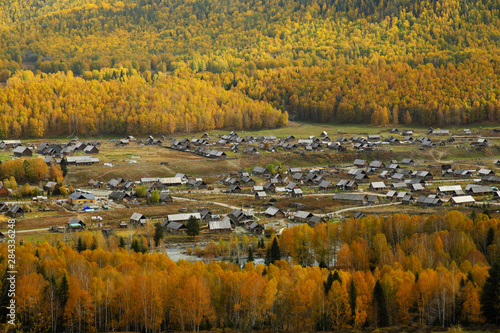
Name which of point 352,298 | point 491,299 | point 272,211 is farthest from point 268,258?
point 272,211

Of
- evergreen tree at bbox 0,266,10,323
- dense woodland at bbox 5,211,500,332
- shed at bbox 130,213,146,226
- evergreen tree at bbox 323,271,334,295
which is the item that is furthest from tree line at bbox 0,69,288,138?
evergreen tree at bbox 323,271,334,295

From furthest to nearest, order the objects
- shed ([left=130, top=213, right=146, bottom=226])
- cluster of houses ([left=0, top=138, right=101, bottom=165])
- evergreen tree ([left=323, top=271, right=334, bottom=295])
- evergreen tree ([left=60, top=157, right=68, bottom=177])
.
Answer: cluster of houses ([left=0, top=138, right=101, bottom=165]) → evergreen tree ([left=60, top=157, right=68, bottom=177]) → shed ([left=130, top=213, right=146, bottom=226]) → evergreen tree ([left=323, top=271, right=334, bottom=295])

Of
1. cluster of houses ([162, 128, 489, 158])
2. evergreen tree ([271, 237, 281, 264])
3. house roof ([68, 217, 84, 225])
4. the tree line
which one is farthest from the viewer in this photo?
the tree line

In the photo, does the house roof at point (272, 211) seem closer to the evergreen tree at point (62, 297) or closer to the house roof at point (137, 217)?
the house roof at point (137, 217)

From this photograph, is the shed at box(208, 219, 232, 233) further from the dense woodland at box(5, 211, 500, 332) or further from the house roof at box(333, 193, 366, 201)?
the dense woodland at box(5, 211, 500, 332)

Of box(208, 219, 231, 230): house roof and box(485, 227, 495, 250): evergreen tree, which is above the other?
box(485, 227, 495, 250): evergreen tree

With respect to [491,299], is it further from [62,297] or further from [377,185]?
[377,185]

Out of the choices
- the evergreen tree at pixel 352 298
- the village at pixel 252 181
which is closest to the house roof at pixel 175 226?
the village at pixel 252 181
